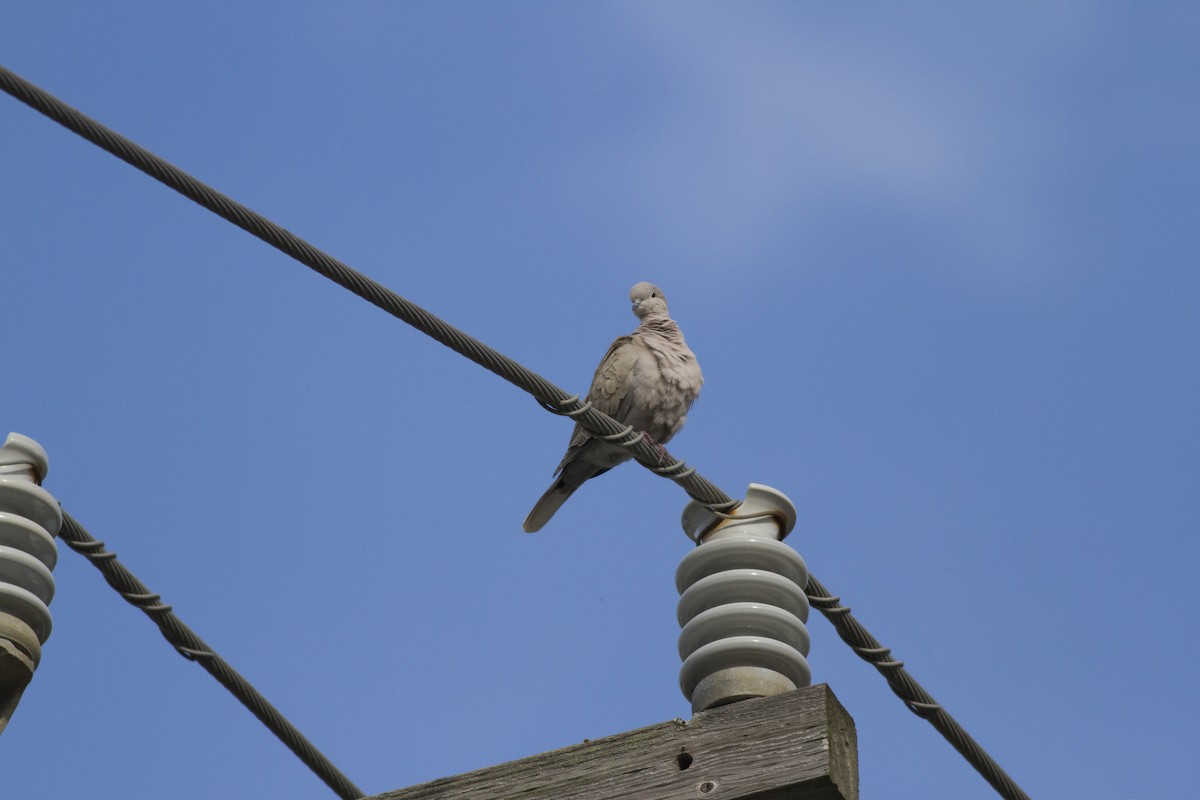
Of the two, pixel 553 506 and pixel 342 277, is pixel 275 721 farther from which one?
pixel 553 506

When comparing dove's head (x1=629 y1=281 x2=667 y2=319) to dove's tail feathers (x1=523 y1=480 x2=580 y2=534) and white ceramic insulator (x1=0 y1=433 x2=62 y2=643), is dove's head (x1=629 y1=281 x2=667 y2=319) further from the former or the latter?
white ceramic insulator (x1=0 y1=433 x2=62 y2=643)

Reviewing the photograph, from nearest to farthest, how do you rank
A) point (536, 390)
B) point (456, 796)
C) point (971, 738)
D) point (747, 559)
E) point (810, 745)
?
point (810, 745) → point (456, 796) → point (747, 559) → point (971, 738) → point (536, 390)

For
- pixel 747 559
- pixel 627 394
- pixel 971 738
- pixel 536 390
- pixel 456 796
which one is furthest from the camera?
pixel 627 394

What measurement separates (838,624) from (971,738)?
1.19 feet

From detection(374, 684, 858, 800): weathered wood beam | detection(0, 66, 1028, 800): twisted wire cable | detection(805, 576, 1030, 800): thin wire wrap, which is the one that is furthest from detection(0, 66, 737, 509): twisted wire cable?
detection(374, 684, 858, 800): weathered wood beam

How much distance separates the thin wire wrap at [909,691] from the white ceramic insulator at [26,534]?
4.91ft

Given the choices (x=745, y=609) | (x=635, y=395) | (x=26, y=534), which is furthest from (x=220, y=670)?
(x=635, y=395)

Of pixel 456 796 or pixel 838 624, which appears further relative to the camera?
pixel 838 624

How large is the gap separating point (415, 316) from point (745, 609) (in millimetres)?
1185

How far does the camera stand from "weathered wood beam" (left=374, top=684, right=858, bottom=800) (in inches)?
75.9

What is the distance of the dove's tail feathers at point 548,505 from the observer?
293 inches

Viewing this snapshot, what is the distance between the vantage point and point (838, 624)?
9.73 feet

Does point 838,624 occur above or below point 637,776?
above

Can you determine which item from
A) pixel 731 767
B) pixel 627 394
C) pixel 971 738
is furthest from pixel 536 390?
pixel 627 394
